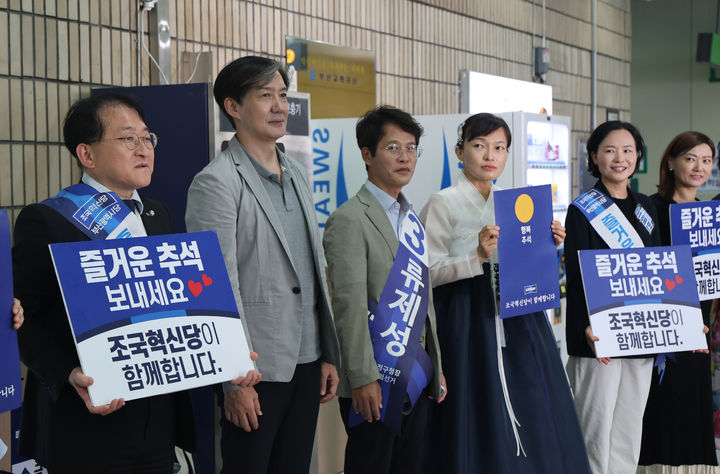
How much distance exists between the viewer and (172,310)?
1.93 m

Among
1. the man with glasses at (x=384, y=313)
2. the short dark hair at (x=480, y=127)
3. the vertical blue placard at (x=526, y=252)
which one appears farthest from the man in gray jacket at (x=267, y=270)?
the short dark hair at (x=480, y=127)

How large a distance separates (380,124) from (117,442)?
1.26 metres

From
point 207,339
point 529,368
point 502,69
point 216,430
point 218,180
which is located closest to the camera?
point 207,339

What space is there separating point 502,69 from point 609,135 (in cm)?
369

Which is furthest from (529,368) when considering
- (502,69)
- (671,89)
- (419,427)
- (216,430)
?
(671,89)

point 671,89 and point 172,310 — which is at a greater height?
point 671,89

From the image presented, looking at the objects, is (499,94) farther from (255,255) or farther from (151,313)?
(151,313)

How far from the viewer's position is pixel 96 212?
6.41ft

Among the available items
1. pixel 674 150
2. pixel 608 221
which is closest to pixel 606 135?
pixel 608 221

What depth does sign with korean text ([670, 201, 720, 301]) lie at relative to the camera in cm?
341

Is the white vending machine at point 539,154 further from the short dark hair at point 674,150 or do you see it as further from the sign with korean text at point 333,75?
the sign with korean text at point 333,75

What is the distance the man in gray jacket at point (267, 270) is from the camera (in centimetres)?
215

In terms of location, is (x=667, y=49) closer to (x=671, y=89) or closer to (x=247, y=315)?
(x=671, y=89)

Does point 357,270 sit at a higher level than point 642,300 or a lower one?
higher
